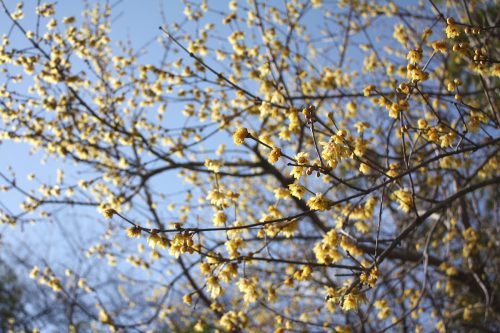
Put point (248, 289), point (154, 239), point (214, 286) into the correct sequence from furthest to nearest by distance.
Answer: point (248, 289) < point (214, 286) < point (154, 239)

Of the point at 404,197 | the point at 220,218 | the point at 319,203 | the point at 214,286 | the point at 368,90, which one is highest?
the point at 368,90

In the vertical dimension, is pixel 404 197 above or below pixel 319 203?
above

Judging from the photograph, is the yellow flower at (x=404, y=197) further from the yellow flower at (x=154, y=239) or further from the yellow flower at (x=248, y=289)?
the yellow flower at (x=154, y=239)

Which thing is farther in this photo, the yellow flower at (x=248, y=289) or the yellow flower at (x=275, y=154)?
the yellow flower at (x=248, y=289)

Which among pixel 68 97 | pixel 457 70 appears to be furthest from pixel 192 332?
pixel 457 70

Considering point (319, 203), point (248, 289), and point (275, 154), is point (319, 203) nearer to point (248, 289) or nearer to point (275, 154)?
point (275, 154)

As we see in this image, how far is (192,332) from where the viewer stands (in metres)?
8.15

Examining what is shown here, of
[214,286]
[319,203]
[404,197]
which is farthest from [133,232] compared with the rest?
[404,197]

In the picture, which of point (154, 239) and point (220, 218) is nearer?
point (154, 239)

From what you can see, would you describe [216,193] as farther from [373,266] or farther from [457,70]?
[457,70]

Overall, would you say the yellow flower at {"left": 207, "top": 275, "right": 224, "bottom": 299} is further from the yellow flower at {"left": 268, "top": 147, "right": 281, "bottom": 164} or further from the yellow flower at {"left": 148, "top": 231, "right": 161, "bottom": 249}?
the yellow flower at {"left": 268, "top": 147, "right": 281, "bottom": 164}

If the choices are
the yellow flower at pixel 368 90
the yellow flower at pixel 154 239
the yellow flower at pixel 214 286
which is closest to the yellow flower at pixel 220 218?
the yellow flower at pixel 214 286

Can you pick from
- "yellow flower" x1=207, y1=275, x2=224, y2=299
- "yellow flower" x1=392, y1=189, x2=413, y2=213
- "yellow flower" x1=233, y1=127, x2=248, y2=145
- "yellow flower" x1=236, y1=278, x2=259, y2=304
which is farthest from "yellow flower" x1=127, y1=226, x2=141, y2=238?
"yellow flower" x1=392, y1=189, x2=413, y2=213

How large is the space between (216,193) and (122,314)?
355 inches
